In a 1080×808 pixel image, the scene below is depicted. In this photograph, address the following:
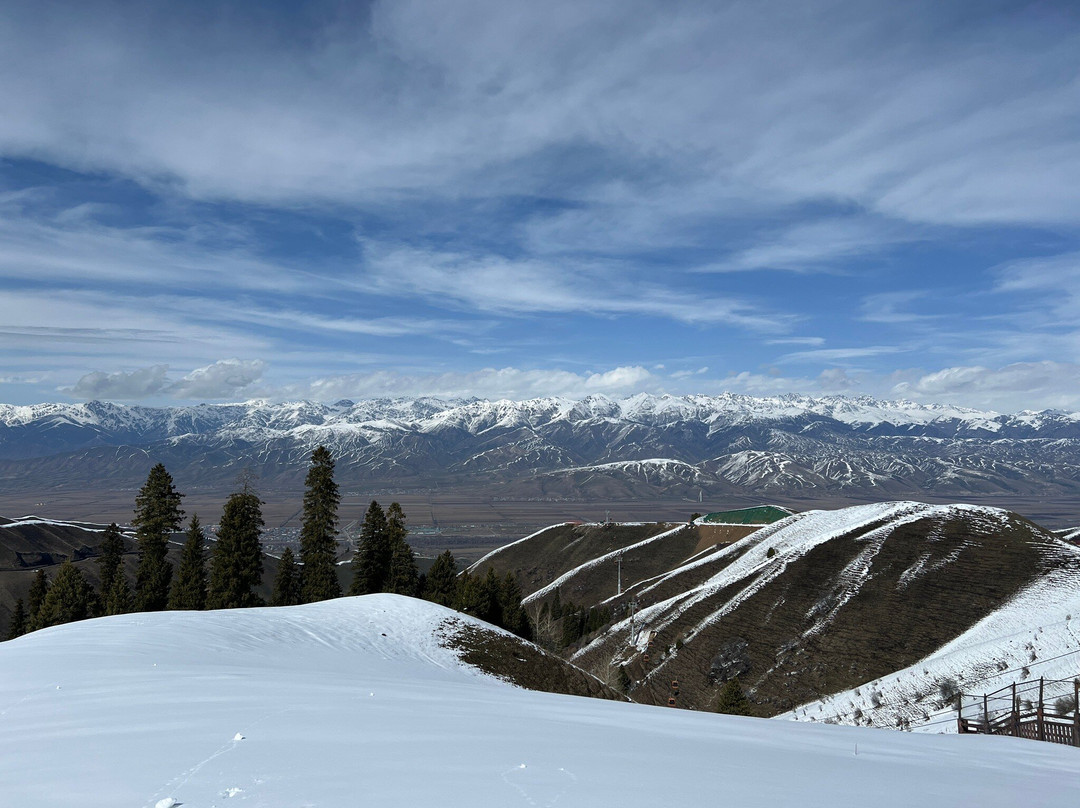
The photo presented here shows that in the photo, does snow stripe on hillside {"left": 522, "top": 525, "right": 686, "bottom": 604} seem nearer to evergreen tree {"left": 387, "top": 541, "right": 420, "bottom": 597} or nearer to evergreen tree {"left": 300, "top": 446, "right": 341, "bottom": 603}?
evergreen tree {"left": 387, "top": 541, "right": 420, "bottom": 597}

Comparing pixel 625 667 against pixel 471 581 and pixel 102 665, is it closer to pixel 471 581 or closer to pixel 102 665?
pixel 471 581

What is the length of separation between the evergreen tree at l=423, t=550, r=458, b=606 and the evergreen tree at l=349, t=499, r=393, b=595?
5.85 m

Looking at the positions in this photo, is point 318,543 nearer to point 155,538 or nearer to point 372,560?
point 372,560

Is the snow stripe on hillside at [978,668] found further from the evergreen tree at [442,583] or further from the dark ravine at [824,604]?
the evergreen tree at [442,583]

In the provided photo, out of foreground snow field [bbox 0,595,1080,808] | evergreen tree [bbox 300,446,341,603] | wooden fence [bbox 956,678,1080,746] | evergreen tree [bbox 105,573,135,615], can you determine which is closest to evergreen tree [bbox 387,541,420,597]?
evergreen tree [bbox 300,446,341,603]

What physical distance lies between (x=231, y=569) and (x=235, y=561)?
683 mm

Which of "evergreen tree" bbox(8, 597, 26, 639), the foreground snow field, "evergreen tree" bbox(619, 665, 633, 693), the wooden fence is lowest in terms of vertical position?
"evergreen tree" bbox(619, 665, 633, 693)

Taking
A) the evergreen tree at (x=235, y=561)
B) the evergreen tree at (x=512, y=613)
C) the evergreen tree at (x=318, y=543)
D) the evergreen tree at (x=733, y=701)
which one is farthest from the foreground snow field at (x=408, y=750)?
the evergreen tree at (x=512, y=613)

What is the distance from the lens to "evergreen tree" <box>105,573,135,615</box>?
163 ft

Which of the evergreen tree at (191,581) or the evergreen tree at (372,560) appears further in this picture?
the evergreen tree at (372,560)

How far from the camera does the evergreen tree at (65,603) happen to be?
4981 centimetres

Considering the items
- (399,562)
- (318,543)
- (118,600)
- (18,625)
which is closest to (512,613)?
(399,562)

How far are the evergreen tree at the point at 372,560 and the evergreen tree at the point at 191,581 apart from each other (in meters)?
13.2

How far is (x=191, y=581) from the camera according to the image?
50.4 m
